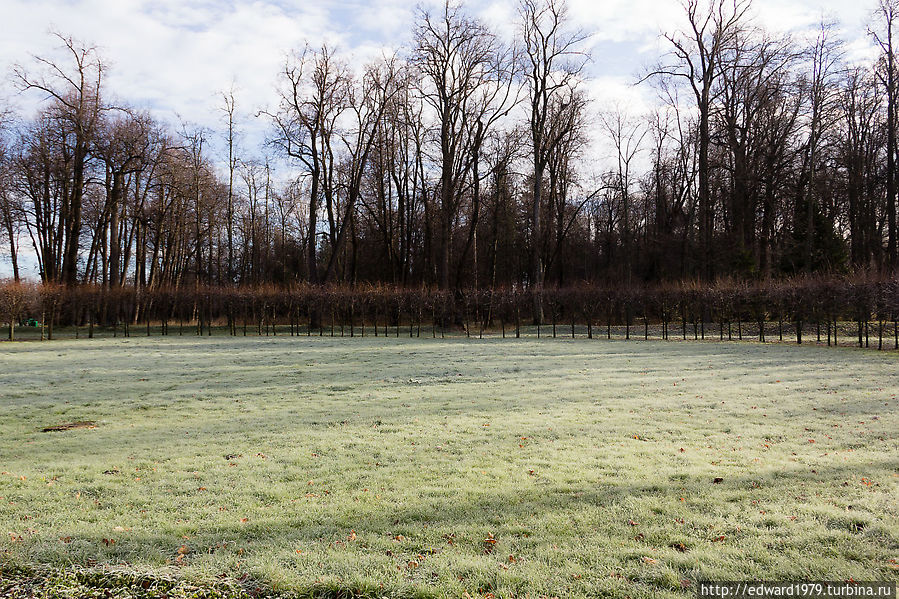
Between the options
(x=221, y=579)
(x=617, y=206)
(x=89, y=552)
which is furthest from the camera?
(x=617, y=206)

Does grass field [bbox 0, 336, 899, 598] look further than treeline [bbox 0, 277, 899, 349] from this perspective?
No

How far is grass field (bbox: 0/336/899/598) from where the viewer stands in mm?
3488

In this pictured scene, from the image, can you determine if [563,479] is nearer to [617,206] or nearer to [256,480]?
[256,480]

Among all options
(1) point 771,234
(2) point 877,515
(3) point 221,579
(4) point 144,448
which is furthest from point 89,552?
(1) point 771,234

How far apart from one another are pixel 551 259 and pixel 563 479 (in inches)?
1354

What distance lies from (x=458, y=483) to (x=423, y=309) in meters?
22.6

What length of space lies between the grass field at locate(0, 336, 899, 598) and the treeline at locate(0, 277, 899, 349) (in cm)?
1318

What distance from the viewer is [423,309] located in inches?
1087

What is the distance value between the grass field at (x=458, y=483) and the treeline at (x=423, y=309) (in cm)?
1318

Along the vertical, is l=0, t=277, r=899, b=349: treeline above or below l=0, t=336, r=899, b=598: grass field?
above

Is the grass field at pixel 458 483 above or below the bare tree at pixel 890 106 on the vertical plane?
below

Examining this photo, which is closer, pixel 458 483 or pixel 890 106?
pixel 458 483

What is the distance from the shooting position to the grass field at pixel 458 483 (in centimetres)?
349

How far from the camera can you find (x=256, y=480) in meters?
5.28
